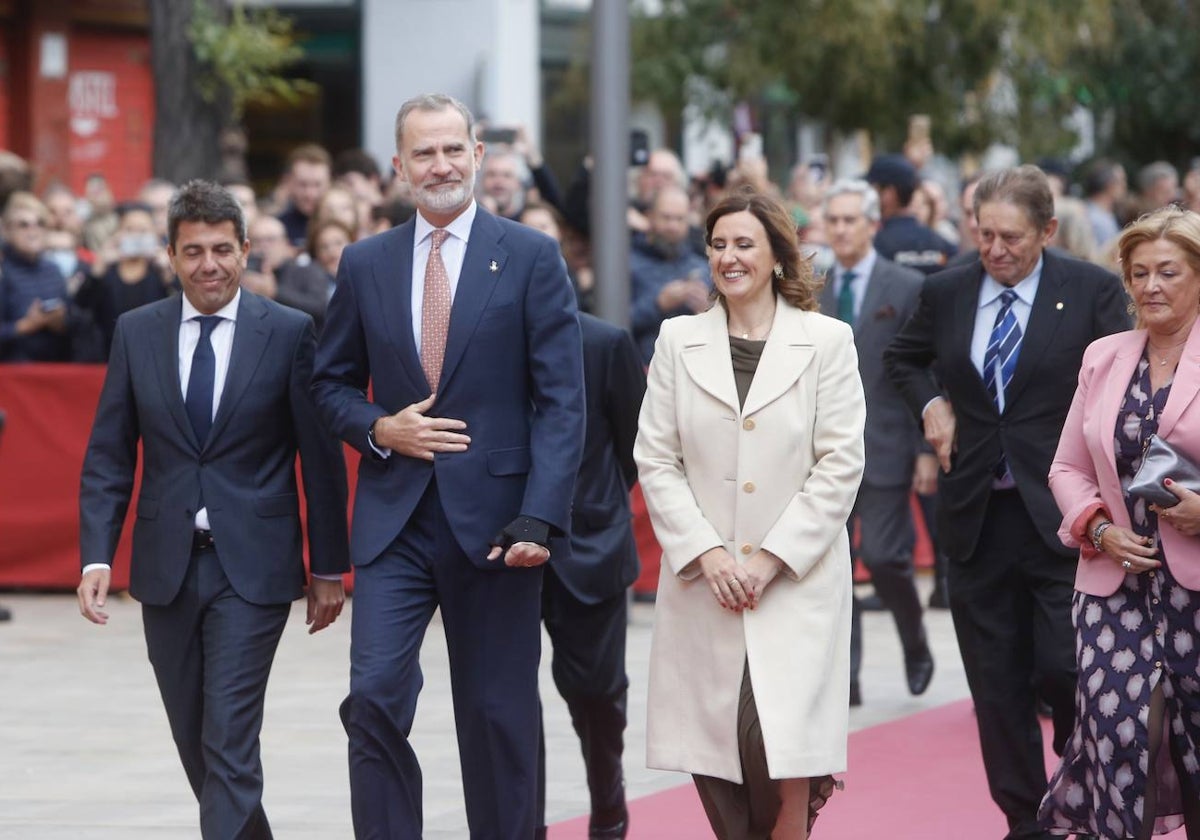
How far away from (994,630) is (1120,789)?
0.99 meters

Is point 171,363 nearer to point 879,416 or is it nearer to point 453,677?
point 453,677

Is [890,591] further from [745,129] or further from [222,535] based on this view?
[745,129]

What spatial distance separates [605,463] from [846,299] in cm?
292

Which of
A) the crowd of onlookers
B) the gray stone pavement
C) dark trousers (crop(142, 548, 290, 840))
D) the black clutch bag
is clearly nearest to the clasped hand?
the black clutch bag

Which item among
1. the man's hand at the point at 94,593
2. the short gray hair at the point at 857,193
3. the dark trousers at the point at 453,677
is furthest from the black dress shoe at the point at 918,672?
the man's hand at the point at 94,593

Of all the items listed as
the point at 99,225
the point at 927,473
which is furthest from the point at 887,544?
the point at 99,225

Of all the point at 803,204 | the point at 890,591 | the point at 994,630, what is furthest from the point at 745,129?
the point at 994,630

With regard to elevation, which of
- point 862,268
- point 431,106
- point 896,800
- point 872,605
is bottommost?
point 872,605

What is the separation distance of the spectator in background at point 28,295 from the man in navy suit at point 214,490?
23.7 ft

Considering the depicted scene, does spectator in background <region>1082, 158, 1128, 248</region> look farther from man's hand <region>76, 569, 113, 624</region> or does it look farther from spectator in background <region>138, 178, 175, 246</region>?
man's hand <region>76, 569, 113, 624</region>

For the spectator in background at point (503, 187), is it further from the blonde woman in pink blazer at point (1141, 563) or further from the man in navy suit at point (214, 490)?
the blonde woman in pink blazer at point (1141, 563)

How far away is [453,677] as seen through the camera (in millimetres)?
6242

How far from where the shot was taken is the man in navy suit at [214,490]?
20.7ft

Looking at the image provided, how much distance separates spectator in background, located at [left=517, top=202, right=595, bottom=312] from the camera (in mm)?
11047
